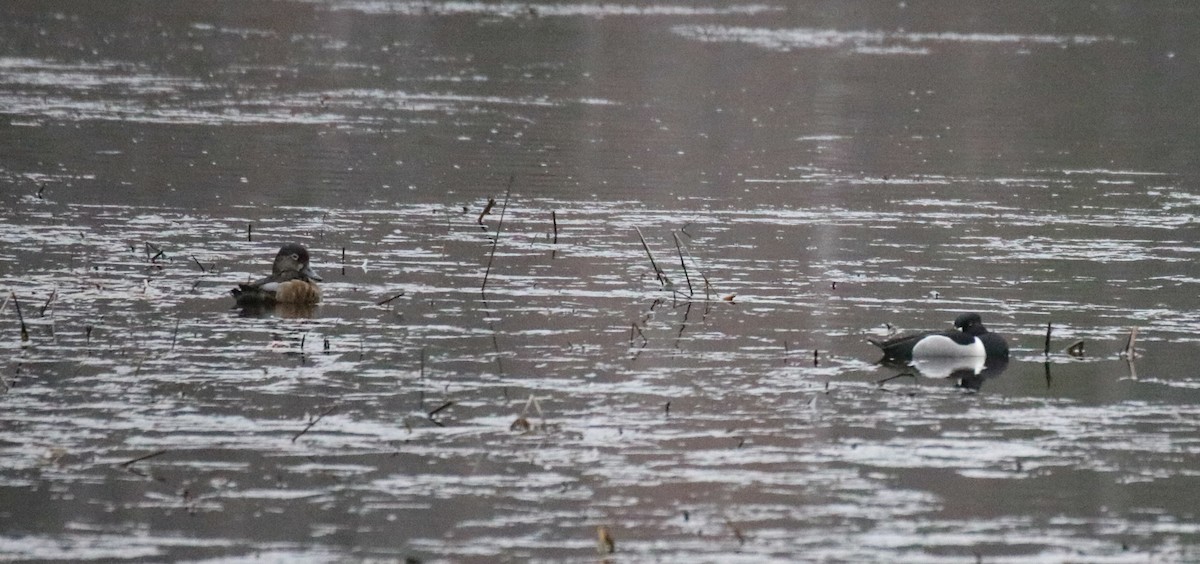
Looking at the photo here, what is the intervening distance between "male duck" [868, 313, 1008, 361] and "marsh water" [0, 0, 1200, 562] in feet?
0.50

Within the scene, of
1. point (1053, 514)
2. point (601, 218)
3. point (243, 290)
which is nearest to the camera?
point (1053, 514)

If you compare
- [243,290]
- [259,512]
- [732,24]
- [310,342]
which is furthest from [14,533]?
[732,24]

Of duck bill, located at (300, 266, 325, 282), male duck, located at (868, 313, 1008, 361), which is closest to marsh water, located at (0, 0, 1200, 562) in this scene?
male duck, located at (868, 313, 1008, 361)

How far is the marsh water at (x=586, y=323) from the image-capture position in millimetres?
10016

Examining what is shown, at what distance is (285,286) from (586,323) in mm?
2460

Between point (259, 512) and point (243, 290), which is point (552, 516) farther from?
point (243, 290)

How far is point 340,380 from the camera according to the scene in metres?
12.8

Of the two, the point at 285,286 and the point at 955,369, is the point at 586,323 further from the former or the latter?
the point at 955,369

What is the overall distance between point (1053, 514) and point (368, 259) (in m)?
8.85

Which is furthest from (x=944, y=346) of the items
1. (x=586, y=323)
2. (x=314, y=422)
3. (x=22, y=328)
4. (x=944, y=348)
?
(x=22, y=328)

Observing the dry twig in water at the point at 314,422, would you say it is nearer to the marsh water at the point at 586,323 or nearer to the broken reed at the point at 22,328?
the marsh water at the point at 586,323

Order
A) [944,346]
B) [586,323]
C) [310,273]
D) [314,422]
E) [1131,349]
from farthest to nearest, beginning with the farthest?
[310,273] < [586,323] < [1131,349] < [944,346] < [314,422]

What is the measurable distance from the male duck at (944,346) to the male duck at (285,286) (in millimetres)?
4637

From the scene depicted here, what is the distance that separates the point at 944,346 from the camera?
14008 millimetres
